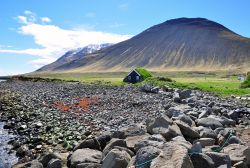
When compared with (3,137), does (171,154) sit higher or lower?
higher

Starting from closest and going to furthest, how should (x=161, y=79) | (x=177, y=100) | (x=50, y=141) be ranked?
(x=50, y=141) < (x=177, y=100) < (x=161, y=79)

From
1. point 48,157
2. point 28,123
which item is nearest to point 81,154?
point 48,157

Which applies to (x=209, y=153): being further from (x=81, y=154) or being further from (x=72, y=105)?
(x=72, y=105)

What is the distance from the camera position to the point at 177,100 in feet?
110

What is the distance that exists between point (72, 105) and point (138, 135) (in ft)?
64.8

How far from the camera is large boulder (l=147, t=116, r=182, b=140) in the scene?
14867 millimetres

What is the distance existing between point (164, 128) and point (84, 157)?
4.06 m

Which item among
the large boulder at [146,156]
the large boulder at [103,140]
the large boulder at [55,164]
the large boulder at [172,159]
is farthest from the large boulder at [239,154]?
the large boulder at [55,164]

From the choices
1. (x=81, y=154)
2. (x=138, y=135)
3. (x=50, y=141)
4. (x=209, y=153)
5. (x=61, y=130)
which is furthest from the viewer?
(x=61, y=130)

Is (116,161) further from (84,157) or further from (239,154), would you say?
(239,154)

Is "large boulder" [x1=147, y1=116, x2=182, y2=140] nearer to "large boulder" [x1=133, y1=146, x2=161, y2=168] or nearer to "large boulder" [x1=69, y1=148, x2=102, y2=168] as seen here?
"large boulder" [x1=69, y1=148, x2=102, y2=168]

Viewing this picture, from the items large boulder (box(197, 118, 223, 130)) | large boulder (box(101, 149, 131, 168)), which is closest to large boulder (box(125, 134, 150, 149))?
large boulder (box(101, 149, 131, 168))

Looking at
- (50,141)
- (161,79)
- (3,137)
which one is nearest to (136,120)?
(50,141)

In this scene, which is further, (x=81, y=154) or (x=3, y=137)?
(x=3, y=137)
